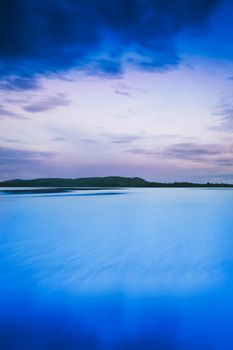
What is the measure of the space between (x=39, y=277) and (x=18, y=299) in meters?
0.89

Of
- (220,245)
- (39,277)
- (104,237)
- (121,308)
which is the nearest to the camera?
(121,308)

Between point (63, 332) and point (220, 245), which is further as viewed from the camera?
point (220, 245)

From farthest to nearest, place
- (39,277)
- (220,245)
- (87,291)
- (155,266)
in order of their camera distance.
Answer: (220,245)
(155,266)
(39,277)
(87,291)

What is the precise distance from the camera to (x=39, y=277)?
467 centimetres

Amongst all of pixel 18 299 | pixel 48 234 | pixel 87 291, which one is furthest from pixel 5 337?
pixel 48 234

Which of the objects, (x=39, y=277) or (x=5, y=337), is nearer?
(x=5, y=337)

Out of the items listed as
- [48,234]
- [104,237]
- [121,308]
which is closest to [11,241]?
[48,234]

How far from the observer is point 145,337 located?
285 centimetres

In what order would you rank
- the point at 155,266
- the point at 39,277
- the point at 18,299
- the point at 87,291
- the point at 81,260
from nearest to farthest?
the point at 18,299 → the point at 87,291 → the point at 39,277 → the point at 155,266 → the point at 81,260

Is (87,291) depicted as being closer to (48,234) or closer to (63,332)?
(63,332)

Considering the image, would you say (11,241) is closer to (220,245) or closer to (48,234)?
(48,234)

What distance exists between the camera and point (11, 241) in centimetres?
766

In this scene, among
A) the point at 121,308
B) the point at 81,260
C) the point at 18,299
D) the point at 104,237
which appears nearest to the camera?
the point at 121,308

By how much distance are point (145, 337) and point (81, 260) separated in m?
3.07
